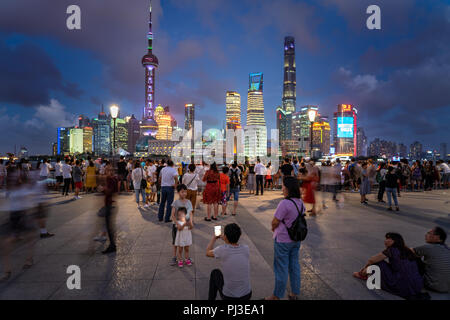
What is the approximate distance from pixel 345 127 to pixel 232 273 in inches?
2135

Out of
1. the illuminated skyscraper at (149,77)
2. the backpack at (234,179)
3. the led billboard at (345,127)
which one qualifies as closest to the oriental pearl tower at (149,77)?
the illuminated skyscraper at (149,77)

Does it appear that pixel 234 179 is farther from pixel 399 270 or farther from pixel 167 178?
pixel 399 270

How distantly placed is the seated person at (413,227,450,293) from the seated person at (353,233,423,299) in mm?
198

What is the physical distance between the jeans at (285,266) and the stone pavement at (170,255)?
40 centimetres

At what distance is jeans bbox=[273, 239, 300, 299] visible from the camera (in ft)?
11.6

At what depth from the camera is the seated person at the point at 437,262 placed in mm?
3812

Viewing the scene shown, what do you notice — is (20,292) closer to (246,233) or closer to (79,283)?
(79,283)

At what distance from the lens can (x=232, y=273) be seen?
2957mm

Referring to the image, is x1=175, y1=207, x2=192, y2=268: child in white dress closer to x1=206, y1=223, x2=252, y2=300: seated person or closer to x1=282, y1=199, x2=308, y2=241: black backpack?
x1=206, y1=223, x2=252, y2=300: seated person

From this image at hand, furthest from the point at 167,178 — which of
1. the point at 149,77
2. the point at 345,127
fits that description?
the point at 149,77

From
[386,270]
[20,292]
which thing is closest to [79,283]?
[20,292]

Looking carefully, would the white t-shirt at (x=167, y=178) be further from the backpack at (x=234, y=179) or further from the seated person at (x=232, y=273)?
the seated person at (x=232, y=273)

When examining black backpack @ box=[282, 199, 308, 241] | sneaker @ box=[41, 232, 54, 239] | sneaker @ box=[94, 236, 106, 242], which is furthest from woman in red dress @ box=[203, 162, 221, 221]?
black backpack @ box=[282, 199, 308, 241]

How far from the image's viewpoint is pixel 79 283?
411 centimetres
